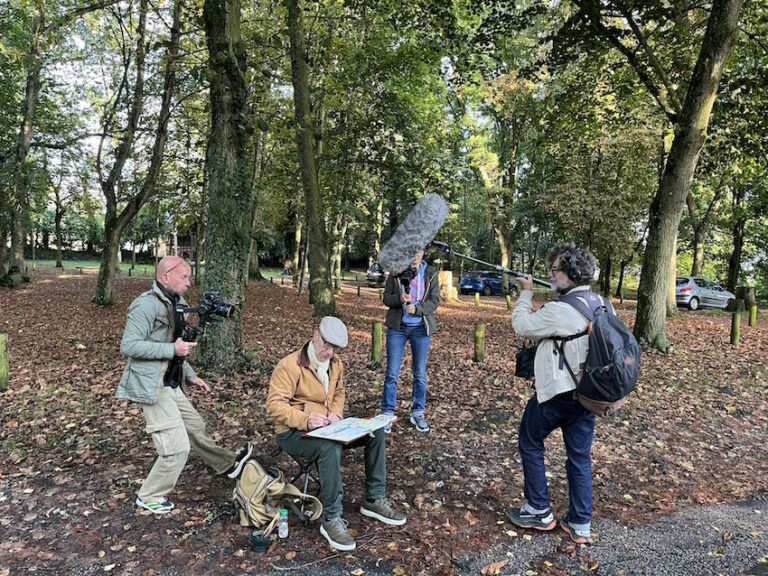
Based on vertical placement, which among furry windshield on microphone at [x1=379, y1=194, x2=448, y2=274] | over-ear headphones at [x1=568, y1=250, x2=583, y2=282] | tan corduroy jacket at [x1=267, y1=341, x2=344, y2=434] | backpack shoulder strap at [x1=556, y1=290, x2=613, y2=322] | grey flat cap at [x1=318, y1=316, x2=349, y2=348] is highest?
furry windshield on microphone at [x1=379, y1=194, x2=448, y2=274]

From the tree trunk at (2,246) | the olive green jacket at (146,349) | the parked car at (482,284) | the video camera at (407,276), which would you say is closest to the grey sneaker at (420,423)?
the video camera at (407,276)

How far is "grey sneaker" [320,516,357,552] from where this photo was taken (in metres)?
Result: 3.39

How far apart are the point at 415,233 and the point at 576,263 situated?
1.88m

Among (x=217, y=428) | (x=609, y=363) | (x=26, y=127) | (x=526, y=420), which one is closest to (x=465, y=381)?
(x=217, y=428)

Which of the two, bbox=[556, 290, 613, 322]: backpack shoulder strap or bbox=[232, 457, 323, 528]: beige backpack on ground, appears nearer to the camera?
bbox=[556, 290, 613, 322]: backpack shoulder strap

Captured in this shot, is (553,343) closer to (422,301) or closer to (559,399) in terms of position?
(559,399)

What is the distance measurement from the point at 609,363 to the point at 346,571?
6.90ft

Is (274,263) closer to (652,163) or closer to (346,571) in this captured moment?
(652,163)

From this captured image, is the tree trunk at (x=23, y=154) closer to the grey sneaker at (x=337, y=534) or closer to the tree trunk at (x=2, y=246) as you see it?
the tree trunk at (x=2, y=246)

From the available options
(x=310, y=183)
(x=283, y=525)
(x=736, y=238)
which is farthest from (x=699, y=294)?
(x=283, y=525)

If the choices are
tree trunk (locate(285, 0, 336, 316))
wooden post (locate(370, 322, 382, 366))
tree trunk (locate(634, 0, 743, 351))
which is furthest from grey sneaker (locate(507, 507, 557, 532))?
tree trunk (locate(285, 0, 336, 316))

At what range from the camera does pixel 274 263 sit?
54156mm

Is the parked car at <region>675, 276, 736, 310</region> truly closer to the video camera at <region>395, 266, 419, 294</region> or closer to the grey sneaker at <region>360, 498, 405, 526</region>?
the video camera at <region>395, 266, 419, 294</region>

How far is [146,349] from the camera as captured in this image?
3549mm
